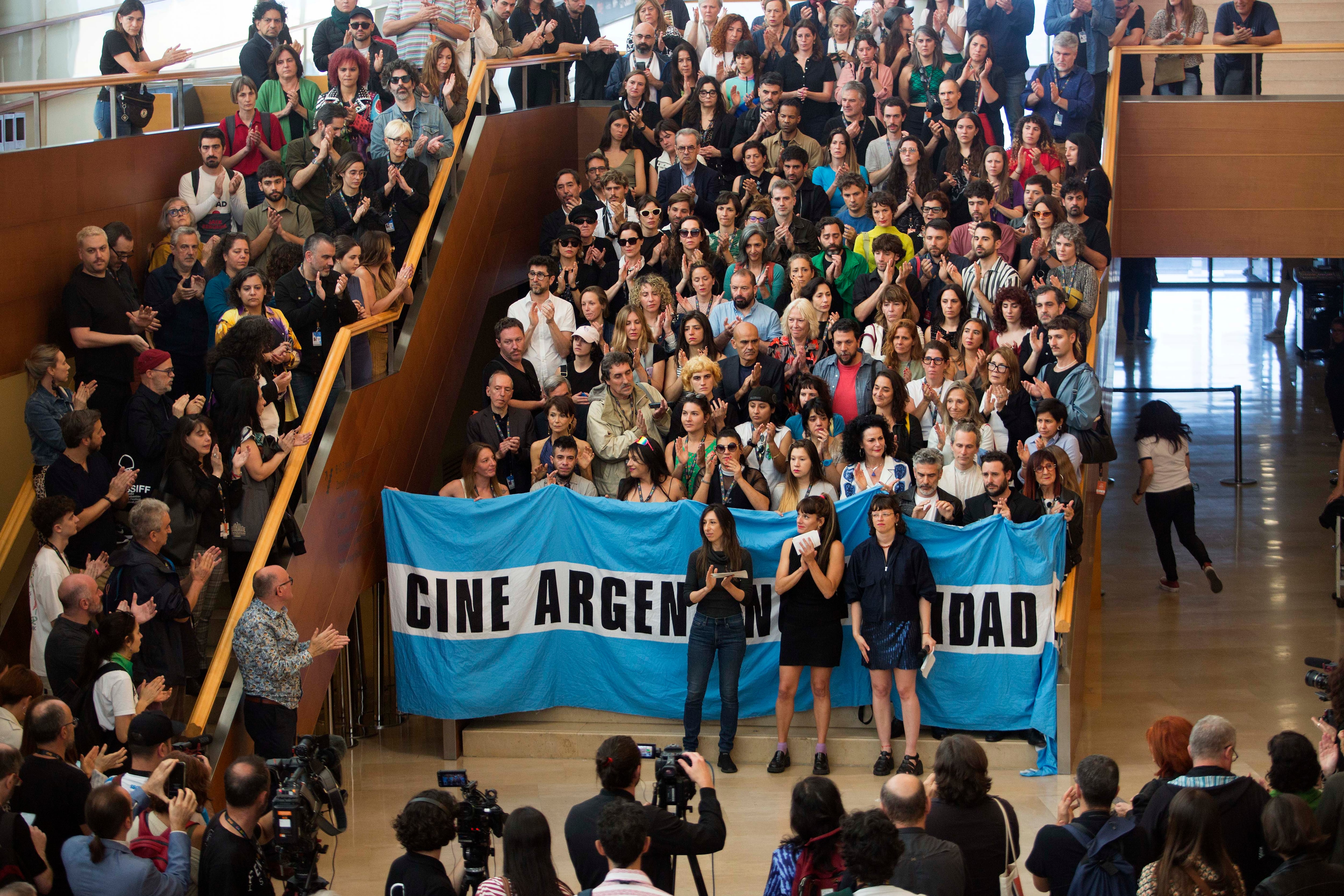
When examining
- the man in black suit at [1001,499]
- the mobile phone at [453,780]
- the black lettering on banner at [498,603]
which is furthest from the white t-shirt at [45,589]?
the man in black suit at [1001,499]

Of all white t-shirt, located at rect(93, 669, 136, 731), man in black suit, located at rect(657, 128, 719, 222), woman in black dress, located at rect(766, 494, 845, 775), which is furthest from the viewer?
man in black suit, located at rect(657, 128, 719, 222)

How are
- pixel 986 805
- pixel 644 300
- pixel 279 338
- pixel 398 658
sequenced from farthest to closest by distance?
1. pixel 644 300
2. pixel 398 658
3. pixel 279 338
4. pixel 986 805

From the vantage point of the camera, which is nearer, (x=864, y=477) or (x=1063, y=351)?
(x=864, y=477)

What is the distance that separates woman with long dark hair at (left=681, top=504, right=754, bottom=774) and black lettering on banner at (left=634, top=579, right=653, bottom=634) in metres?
0.39

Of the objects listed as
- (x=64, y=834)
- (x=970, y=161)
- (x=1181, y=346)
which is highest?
(x=970, y=161)

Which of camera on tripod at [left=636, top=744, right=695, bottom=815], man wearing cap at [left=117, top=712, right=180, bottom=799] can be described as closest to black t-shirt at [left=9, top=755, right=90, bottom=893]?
man wearing cap at [left=117, top=712, right=180, bottom=799]

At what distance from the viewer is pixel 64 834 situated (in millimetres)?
5426

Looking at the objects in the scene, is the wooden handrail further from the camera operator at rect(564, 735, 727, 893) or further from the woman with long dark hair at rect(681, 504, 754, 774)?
the camera operator at rect(564, 735, 727, 893)

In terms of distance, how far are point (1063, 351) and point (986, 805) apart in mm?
4790

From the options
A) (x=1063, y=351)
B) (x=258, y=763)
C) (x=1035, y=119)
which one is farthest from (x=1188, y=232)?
(x=258, y=763)

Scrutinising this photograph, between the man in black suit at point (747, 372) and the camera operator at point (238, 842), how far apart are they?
4848 mm

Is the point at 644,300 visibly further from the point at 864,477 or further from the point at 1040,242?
the point at 1040,242

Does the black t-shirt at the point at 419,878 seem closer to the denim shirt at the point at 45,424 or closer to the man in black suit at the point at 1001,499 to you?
the denim shirt at the point at 45,424

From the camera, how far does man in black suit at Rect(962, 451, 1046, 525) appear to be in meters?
8.40
